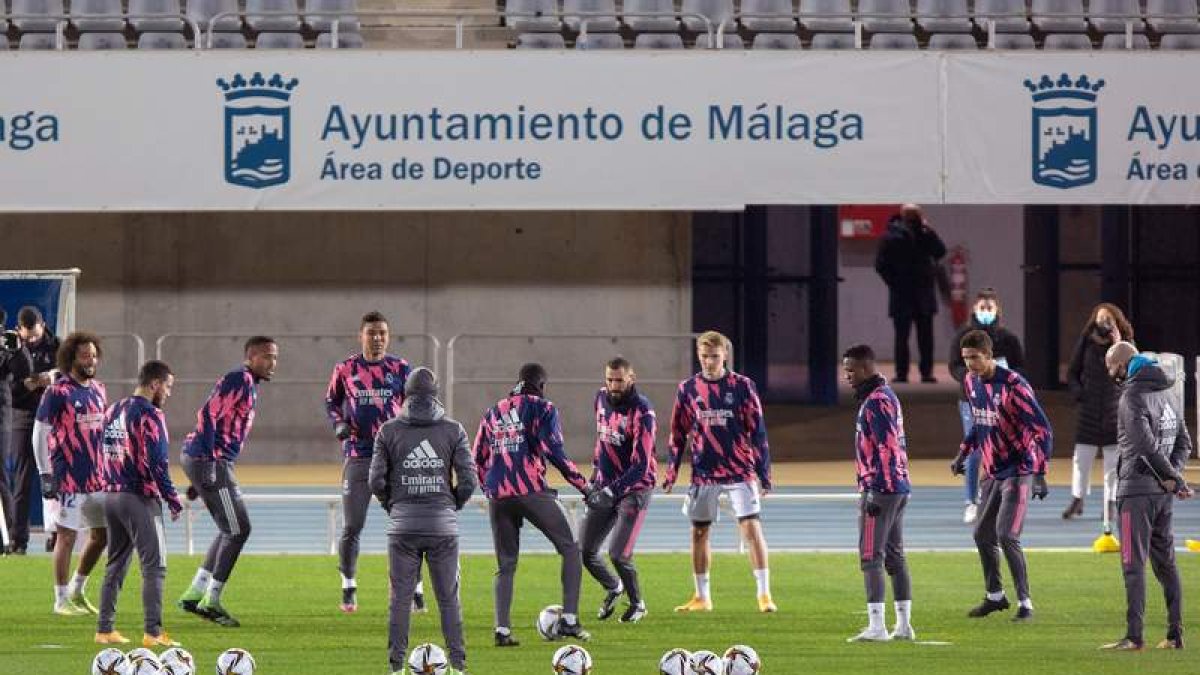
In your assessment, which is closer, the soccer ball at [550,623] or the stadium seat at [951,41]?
the soccer ball at [550,623]

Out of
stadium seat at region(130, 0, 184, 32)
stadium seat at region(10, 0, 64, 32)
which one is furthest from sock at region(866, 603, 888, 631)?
stadium seat at region(10, 0, 64, 32)

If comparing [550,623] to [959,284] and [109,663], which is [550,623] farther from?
[959,284]

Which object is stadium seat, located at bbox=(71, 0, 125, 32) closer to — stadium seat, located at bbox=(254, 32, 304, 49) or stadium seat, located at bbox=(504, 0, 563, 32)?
stadium seat, located at bbox=(254, 32, 304, 49)

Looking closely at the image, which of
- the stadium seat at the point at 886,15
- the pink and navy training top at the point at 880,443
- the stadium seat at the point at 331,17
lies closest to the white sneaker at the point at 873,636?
the pink and navy training top at the point at 880,443

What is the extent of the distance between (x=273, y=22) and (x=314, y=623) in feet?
43.5

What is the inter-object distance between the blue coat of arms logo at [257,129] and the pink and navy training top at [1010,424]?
11661 millimetres

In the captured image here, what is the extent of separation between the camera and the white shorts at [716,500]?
15688 millimetres

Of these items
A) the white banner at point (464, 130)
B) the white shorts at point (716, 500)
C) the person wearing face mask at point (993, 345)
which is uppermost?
the white banner at point (464, 130)

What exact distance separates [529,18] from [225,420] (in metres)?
12.8

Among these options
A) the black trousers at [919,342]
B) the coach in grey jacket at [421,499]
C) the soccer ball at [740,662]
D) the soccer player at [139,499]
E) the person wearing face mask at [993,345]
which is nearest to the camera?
the soccer ball at [740,662]

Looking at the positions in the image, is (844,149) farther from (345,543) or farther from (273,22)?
(345,543)

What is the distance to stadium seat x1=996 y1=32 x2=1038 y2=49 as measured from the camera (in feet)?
91.0

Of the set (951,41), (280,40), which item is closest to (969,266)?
(951,41)

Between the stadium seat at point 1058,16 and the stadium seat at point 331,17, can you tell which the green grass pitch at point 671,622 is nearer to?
the stadium seat at point 331,17
